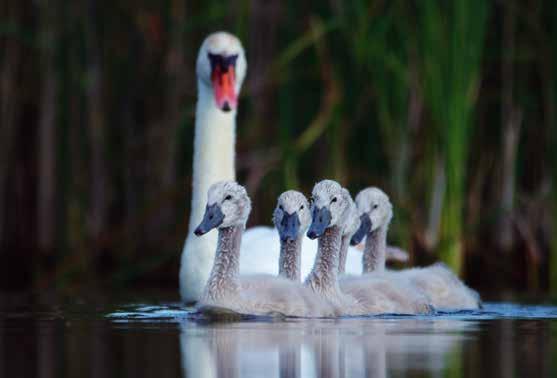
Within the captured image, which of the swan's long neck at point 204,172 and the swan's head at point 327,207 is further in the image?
the swan's long neck at point 204,172

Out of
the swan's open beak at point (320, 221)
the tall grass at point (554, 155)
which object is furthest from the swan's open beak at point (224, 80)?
the tall grass at point (554, 155)

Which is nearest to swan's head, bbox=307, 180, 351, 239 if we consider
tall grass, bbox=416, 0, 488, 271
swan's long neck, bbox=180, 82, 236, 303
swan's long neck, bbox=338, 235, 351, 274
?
swan's long neck, bbox=338, 235, 351, 274

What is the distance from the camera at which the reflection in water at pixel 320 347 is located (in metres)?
5.27

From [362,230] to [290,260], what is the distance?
862mm

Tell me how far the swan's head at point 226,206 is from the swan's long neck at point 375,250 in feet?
4.75

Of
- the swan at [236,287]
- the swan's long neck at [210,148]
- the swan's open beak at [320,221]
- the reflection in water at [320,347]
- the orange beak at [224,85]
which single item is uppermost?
the orange beak at [224,85]

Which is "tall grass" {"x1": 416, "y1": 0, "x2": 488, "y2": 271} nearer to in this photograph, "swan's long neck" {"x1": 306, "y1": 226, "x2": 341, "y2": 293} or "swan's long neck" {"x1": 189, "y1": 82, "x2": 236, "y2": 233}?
"swan's long neck" {"x1": 189, "y1": 82, "x2": 236, "y2": 233}

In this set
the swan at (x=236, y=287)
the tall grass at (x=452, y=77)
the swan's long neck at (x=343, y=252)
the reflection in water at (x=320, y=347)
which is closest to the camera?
the reflection in water at (x=320, y=347)

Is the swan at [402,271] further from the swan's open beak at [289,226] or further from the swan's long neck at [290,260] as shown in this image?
the swan's open beak at [289,226]

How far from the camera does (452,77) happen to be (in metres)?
10.3

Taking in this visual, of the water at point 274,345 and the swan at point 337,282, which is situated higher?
the swan at point 337,282

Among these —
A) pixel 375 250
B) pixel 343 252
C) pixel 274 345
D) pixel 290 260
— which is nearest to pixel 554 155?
pixel 375 250

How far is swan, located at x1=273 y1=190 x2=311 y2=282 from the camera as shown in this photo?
7656 mm

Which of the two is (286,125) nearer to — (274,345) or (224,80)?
(224,80)
